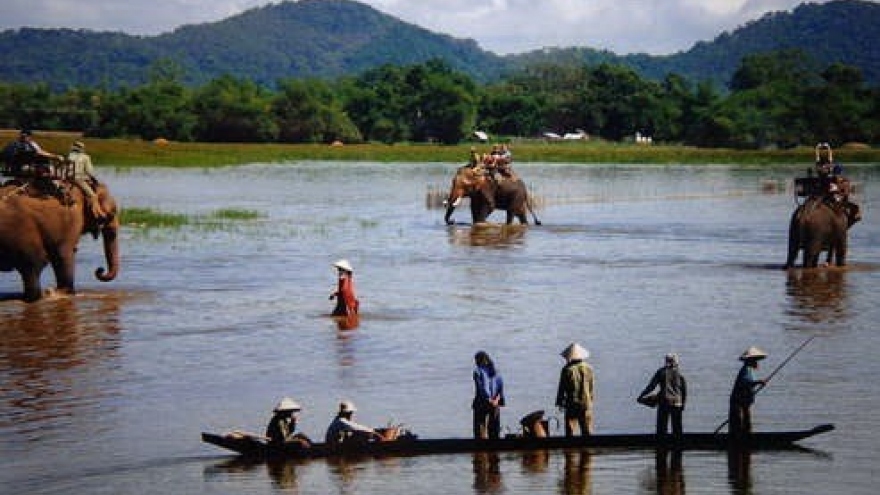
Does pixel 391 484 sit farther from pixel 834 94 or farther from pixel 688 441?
pixel 834 94

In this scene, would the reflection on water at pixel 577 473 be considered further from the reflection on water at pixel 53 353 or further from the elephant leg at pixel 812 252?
the elephant leg at pixel 812 252

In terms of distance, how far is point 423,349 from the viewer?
2630 cm

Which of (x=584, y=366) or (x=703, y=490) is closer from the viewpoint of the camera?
(x=703, y=490)

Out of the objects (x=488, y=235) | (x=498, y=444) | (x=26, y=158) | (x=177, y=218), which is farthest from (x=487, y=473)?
(x=177, y=218)

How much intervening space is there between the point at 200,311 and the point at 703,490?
16.0 m

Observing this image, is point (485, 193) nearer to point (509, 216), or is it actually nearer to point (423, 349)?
point (509, 216)

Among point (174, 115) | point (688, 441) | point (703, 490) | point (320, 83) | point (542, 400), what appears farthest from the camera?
point (320, 83)

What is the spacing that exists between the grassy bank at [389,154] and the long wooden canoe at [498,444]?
290 ft

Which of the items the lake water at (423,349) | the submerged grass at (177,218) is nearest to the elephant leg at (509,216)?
the lake water at (423,349)

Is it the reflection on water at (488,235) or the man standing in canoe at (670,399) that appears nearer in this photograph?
the man standing in canoe at (670,399)

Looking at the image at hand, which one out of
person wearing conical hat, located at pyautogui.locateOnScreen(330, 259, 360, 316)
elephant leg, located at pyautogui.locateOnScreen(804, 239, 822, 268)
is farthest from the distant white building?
person wearing conical hat, located at pyautogui.locateOnScreen(330, 259, 360, 316)

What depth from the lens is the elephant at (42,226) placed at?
28953 millimetres

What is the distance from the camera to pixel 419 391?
22484 mm

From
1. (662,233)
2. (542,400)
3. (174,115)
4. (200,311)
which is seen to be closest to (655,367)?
(542,400)
